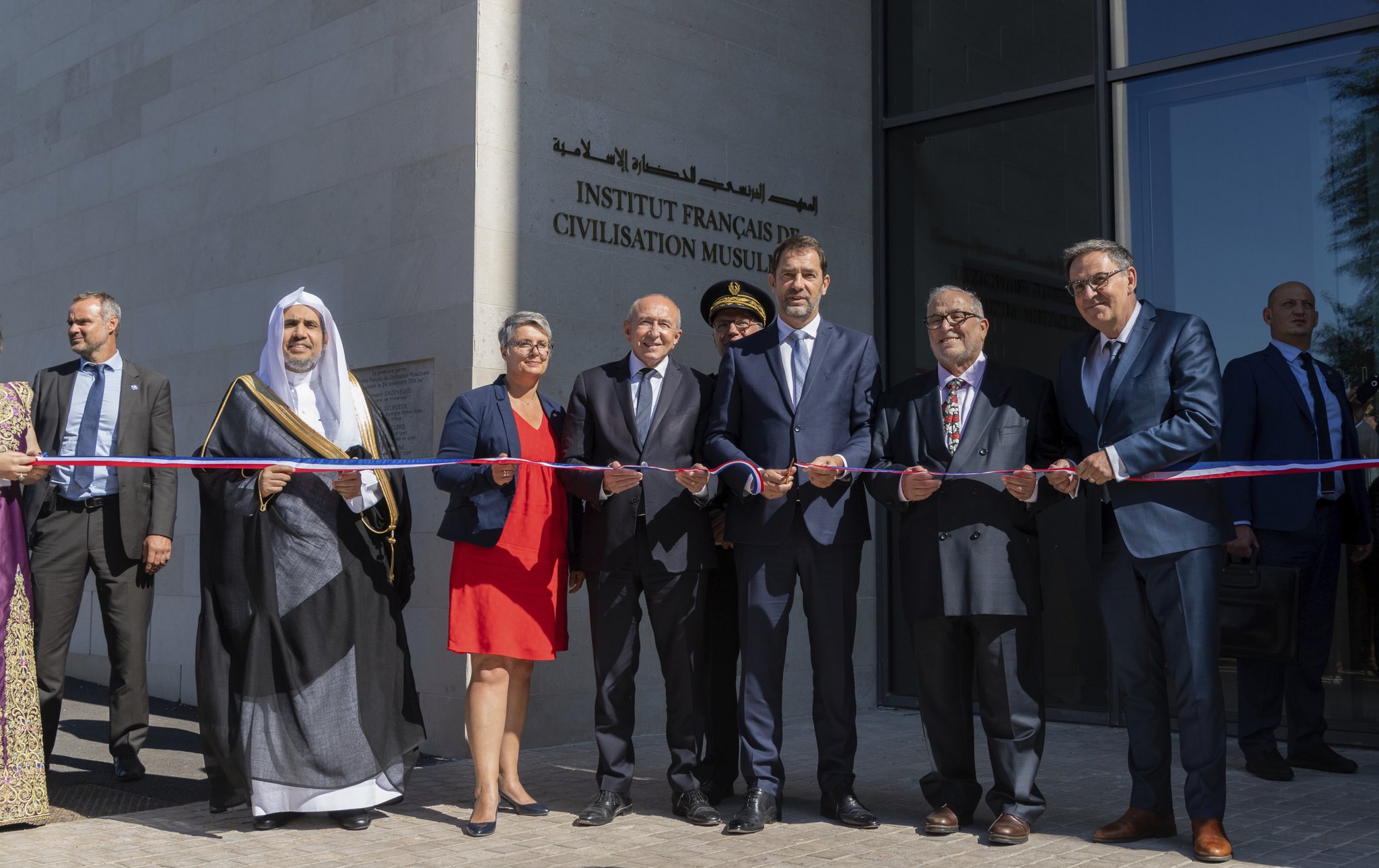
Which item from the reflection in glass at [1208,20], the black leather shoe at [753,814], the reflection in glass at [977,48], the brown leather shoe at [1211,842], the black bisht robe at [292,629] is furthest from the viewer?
the reflection in glass at [977,48]

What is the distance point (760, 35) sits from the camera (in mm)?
8102

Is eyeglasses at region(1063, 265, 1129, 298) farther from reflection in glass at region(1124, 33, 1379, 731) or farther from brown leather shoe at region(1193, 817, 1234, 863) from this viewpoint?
reflection in glass at region(1124, 33, 1379, 731)

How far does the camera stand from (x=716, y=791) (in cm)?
525

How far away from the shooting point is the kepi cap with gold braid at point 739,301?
5637mm

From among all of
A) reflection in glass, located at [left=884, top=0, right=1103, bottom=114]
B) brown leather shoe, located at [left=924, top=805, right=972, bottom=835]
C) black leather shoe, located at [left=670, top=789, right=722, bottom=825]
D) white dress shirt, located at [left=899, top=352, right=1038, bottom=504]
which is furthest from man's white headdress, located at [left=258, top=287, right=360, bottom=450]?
reflection in glass, located at [left=884, top=0, right=1103, bottom=114]

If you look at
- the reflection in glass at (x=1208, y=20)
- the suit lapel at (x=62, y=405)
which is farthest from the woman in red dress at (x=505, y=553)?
the reflection in glass at (x=1208, y=20)

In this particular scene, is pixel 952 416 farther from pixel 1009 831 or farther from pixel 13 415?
pixel 13 415

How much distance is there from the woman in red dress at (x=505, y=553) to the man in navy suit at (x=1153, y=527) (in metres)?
1.96

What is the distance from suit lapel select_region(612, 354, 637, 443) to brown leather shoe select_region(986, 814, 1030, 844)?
194 cm

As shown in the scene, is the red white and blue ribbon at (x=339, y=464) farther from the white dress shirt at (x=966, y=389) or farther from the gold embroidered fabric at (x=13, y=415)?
the white dress shirt at (x=966, y=389)

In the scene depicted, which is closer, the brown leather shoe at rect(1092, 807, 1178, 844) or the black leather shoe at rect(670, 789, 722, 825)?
the brown leather shoe at rect(1092, 807, 1178, 844)

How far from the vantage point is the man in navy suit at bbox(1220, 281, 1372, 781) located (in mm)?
5797

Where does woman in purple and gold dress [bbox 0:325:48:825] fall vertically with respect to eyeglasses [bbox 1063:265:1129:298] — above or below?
below

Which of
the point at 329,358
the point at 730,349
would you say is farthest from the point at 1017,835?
the point at 329,358
